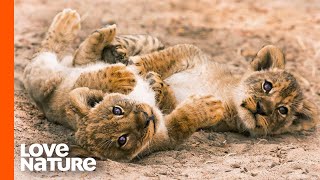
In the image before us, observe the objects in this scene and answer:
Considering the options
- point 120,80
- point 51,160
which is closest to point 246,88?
point 120,80

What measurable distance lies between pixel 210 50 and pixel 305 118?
8.09 feet

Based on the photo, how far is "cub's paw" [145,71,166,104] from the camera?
6.85 m

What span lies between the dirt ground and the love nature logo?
0.08 metres

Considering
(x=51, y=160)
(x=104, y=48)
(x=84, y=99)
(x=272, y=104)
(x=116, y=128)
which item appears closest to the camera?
(x=116, y=128)

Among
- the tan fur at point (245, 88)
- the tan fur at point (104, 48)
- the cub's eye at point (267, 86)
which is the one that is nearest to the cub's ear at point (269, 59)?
the tan fur at point (245, 88)

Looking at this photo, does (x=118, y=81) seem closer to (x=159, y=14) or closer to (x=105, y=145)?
(x=105, y=145)

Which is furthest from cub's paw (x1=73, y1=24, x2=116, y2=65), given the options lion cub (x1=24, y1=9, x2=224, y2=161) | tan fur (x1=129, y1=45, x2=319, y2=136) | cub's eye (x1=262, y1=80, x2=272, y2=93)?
cub's eye (x1=262, y1=80, x2=272, y2=93)

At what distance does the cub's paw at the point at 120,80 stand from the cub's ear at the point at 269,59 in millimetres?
1533

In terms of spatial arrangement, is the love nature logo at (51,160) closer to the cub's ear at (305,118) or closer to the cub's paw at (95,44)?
the cub's paw at (95,44)

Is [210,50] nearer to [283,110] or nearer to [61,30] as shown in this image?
[61,30]

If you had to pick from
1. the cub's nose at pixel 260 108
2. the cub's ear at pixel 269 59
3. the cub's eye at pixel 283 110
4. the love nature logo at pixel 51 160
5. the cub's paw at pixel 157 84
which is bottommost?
the love nature logo at pixel 51 160

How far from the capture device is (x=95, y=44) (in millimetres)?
7488

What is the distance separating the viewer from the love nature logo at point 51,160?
20.0ft

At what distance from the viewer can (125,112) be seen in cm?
616
